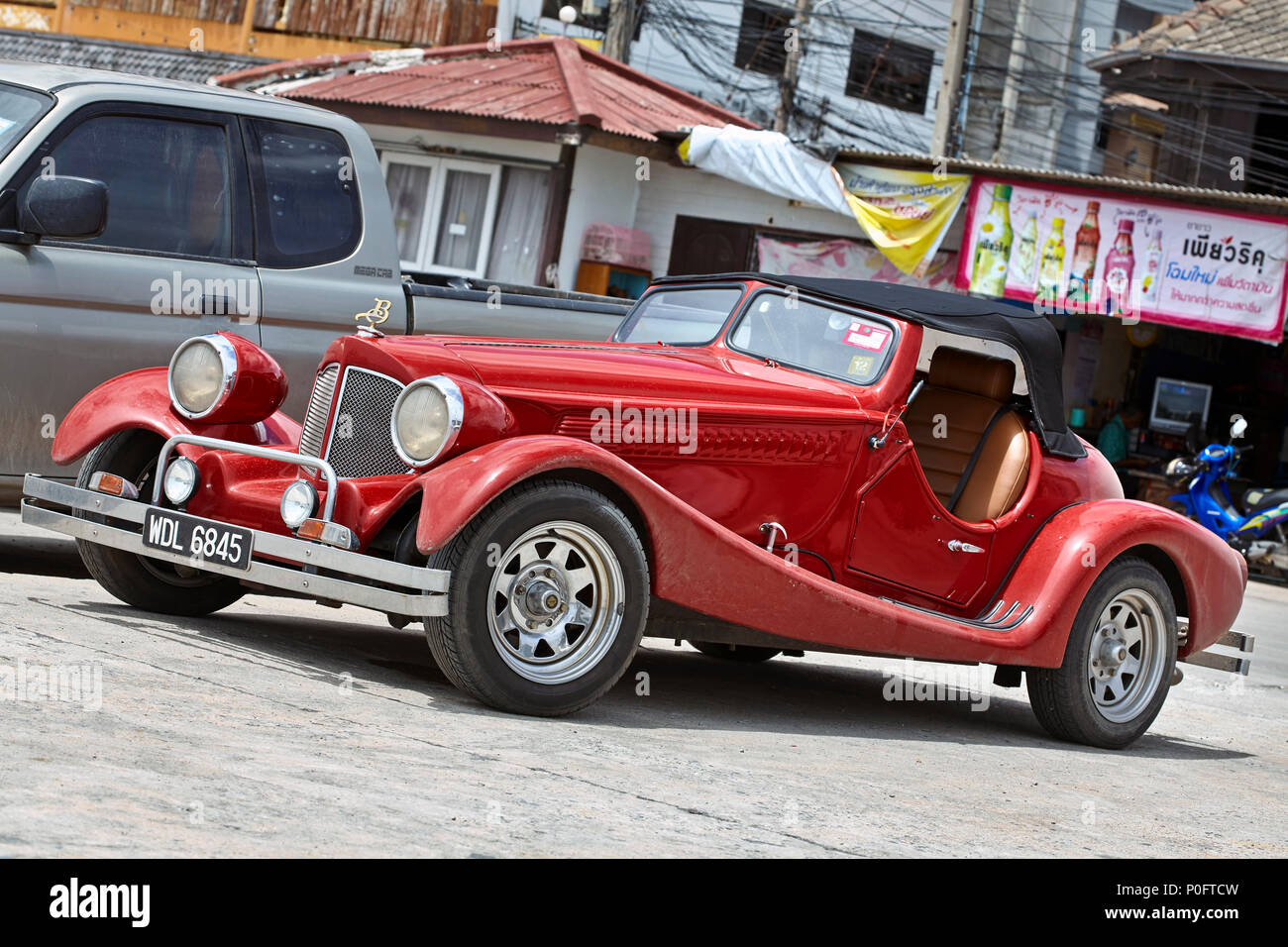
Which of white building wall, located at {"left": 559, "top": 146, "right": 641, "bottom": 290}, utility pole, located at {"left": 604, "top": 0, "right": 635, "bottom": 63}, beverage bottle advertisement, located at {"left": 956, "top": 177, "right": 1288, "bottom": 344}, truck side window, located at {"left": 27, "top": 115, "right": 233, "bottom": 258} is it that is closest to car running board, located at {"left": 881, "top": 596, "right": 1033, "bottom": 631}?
truck side window, located at {"left": 27, "top": 115, "right": 233, "bottom": 258}

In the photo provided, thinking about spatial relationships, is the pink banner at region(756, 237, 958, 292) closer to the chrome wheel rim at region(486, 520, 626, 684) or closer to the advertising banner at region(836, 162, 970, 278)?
the advertising banner at region(836, 162, 970, 278)

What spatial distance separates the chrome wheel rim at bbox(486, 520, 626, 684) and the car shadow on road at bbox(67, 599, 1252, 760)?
20 cm

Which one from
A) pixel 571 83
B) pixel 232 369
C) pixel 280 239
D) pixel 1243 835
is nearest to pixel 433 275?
pixel 280 239

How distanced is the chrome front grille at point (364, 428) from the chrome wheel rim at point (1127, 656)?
121 inches

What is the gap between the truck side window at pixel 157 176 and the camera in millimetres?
6715

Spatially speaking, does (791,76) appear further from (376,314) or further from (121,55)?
(376,314)

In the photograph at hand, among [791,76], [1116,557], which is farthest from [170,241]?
[791,76]

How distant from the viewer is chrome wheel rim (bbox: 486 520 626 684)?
4.91 metres

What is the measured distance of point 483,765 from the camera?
13.8ft

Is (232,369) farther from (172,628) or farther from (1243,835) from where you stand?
(1243,835)

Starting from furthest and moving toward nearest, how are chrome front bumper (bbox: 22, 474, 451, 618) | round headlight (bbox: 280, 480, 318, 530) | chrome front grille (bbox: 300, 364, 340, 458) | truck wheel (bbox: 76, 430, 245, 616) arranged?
truck wheel (bbox: 76, 430, 245, 616)
chrome front grille (bbox: 300, 364, 340, 458)
round headlight (bbox: 280, 480, 318, 530)
chrome front bumper (bbox: 22, 474, 451, 618)

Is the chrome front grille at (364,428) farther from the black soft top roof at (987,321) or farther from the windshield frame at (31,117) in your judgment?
the windshield frame at (31,117)

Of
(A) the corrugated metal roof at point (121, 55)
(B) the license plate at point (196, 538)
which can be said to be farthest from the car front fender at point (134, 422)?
(A) the corrugated metal roof at point (121, 55)
